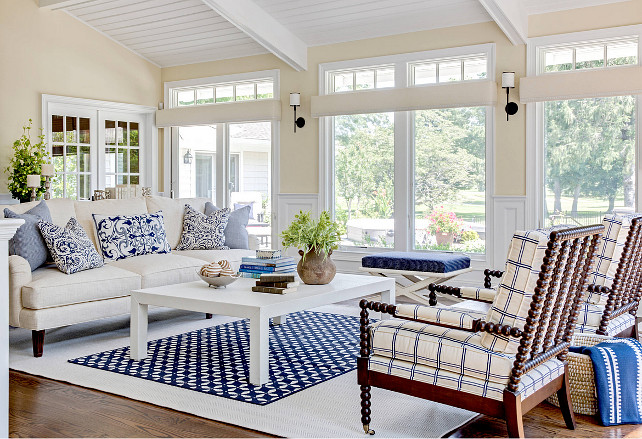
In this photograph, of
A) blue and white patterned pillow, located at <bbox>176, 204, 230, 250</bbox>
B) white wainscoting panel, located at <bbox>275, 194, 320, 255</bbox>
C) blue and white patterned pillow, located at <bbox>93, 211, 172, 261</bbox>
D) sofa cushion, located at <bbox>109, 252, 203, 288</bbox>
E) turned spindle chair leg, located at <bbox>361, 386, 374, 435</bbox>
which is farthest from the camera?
white wainscoting panel, located at <bbox>275, 194, 320, 255</bbox>

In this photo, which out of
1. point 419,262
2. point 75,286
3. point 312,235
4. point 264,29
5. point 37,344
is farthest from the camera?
point 264,29

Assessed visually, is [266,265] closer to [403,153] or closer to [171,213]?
[171,213]

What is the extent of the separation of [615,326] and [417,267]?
217cm

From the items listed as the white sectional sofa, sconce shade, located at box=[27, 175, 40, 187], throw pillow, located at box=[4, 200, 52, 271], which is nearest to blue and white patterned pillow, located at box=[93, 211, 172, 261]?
the white sectional sofa

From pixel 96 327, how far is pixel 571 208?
430cm

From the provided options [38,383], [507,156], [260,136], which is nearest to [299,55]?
[260,136]

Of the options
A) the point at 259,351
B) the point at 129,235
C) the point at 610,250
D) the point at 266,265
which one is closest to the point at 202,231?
the point at 129,235

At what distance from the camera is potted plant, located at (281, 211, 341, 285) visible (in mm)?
4297

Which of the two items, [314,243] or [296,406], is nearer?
[296,406]

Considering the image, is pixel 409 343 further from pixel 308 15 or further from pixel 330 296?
pixel 308 15

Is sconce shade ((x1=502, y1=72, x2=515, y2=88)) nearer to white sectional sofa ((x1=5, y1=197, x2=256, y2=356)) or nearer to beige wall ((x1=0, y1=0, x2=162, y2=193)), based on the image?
white sectional sofa ((x1=5, y1=197, x2=256, y2=356))

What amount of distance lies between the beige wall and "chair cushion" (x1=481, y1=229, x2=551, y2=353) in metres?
6.27

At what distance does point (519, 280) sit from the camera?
2.49m

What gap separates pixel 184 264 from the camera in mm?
5309
